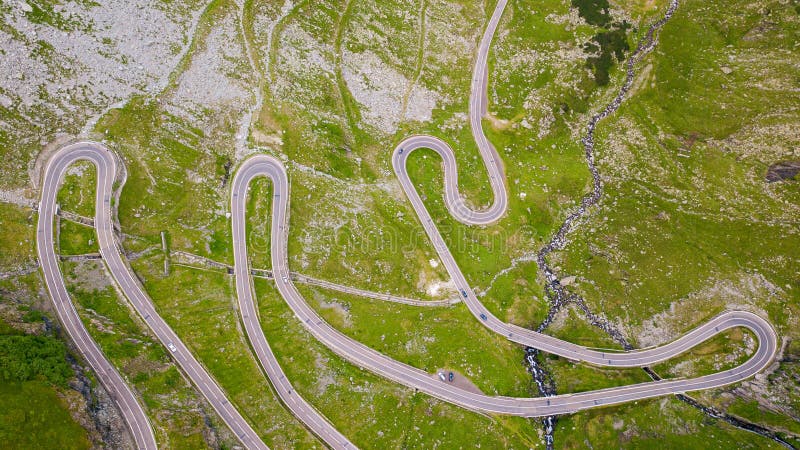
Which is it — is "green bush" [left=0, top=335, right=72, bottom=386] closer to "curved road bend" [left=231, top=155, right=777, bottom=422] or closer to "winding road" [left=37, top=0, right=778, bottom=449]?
"winding road" [left=37, top=0, right=778, bottom=449]

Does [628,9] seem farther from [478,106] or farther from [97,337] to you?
[97,337]

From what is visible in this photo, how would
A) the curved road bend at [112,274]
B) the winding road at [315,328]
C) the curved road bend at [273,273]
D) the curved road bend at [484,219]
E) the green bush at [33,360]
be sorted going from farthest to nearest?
1. the curved road bend at [484,219]
2. the curved road bend at [273,273]
3. the winding road at [315,328]
4. the curved road bend at [112,274]
5. the green bush at [33,360]

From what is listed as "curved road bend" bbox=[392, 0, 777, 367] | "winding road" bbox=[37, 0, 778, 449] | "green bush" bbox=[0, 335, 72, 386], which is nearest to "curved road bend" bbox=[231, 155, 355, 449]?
"winding road" bbox=[37, 0, 778, 449]

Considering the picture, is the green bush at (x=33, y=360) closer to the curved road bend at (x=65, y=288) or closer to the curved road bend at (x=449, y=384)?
the curved road bend at (x=65, y=288)

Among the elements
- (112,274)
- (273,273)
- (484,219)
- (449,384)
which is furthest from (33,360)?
(484,219)

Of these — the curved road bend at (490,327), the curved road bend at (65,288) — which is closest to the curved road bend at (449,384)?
the curved road bend at (490,327)

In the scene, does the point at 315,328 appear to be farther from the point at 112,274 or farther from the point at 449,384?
the point at 112,274
